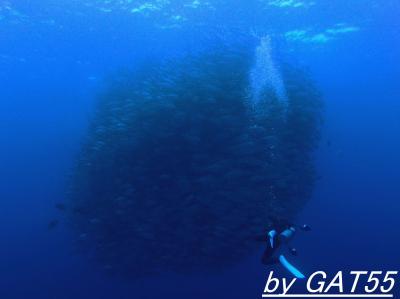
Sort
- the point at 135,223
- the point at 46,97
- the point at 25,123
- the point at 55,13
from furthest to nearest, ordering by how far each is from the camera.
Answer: the point at 25,123, the point at 46,97, the point at 55,13, the point at 135,223

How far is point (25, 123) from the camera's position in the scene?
1180 inches

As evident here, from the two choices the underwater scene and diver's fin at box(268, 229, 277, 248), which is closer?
diver's fin at box(268, 229, 277, 248)

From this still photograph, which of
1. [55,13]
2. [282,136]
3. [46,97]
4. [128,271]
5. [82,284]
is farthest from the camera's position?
[46,97]

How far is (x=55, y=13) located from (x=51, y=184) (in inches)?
629

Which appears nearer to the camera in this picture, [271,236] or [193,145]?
[271,236]

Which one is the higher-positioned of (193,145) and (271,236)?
(193,145)

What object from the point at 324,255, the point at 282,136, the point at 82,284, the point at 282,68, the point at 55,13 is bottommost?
the point at 324,255

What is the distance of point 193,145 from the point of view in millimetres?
11789

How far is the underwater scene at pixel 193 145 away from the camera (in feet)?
38.9

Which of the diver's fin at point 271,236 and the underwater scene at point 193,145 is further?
the underwater scene at point 193,145

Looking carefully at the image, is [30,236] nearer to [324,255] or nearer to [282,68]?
[324,255]

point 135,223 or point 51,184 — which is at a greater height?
point 135,223

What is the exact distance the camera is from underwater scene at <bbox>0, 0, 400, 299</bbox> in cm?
1187

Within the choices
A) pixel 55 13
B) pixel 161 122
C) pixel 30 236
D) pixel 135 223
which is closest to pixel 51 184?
pixel 30 236
